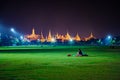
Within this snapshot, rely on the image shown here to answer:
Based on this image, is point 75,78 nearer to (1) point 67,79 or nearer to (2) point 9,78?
(1) point 67,79

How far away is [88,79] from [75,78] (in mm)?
826

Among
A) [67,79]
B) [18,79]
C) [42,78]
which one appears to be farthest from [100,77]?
[18,79]

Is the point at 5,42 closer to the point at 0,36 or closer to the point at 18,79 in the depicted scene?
the point at 0,36

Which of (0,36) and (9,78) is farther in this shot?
(0,36)

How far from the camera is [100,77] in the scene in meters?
16.8

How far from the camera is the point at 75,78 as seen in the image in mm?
16500

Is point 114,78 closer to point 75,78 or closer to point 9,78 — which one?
point 75,78

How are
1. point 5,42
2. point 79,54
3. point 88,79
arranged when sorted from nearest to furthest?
point 88,79
point 79,54
point 5,42

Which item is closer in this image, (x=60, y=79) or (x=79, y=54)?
(x=60, y=79)

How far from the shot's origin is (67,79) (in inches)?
636

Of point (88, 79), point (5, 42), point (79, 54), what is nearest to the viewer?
point (88, 79)

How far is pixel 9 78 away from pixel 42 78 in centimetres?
187

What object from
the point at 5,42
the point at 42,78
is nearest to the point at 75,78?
the point at 42,78

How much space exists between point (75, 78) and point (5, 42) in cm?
17359
